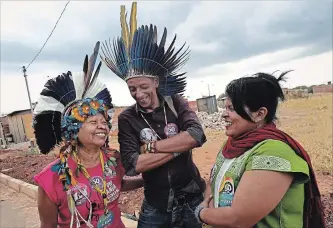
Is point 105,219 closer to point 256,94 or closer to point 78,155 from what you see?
point 78,155

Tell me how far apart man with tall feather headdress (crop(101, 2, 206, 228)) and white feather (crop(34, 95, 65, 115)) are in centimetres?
46

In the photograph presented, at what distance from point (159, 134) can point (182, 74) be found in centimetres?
52

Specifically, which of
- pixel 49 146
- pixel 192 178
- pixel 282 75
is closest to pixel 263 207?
→ pixel 282 75

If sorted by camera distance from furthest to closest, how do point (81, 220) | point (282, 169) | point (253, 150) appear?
point (81, 220) → point (253, 150) → point (282, 169)

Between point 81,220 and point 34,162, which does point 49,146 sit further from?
point 34,162

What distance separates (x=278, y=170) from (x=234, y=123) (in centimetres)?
37

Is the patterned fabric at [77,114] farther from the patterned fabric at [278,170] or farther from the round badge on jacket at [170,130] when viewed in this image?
the patterned fabric at [278,170]

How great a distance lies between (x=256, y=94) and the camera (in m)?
1.64

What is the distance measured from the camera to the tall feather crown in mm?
2490

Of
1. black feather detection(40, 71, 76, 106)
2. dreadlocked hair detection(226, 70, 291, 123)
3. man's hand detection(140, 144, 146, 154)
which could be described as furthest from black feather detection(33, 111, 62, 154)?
dreadlocked hair detection(226, 70, 291, 123)

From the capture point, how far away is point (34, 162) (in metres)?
10.8

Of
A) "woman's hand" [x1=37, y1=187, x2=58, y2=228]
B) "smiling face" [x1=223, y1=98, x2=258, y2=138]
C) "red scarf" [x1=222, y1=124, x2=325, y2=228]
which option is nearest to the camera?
"red scarf" [x1=222, y1=124, x2=325, y2=228]

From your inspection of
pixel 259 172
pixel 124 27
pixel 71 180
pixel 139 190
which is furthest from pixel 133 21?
pixel 139 190

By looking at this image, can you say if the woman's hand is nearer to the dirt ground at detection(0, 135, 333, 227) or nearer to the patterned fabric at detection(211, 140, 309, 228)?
the patterned fabric at detection(211, 140, 309, 228)
